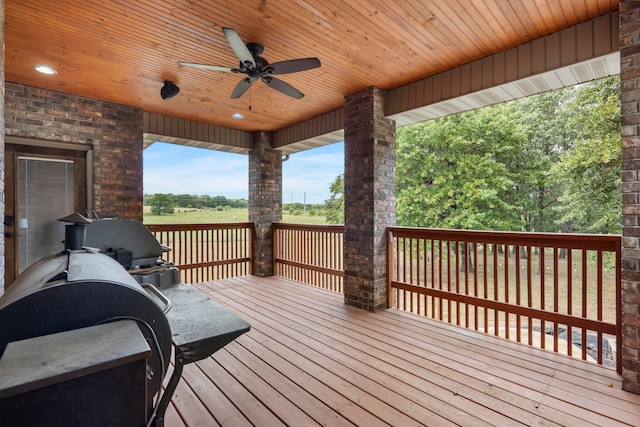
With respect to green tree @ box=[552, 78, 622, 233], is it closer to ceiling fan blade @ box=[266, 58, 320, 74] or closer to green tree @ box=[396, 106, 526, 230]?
green tree @ box=[396, 106, 526, 230]

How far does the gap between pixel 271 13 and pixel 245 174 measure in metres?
4.41

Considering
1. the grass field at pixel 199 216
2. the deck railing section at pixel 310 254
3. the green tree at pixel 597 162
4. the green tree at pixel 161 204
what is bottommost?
the deck railing section at pixel 310 254

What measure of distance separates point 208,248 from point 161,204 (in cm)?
295

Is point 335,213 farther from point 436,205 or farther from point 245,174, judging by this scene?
point 245,174

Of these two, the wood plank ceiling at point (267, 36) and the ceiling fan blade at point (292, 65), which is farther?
the ceiling fan blade at point (292, 65)

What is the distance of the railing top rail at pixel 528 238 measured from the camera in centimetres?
252

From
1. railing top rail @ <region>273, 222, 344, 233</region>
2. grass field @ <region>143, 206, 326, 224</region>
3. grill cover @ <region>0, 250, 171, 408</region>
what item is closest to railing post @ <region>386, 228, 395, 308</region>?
railing top rail @ <region>273, 222, 344, 233</region>

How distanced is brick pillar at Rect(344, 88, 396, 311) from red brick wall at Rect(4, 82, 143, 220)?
10.9ft

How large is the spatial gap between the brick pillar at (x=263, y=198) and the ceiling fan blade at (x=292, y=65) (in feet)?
11.3

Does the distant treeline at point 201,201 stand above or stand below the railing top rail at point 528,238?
above

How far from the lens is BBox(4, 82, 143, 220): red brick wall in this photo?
3877 mm

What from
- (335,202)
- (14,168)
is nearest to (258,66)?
(14,168)

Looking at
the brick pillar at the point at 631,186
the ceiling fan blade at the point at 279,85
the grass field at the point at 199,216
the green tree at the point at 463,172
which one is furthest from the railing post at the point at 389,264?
the green tree at the point at 463,172

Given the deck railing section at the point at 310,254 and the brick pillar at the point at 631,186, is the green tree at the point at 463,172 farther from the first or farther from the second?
the brick pillar at the point at 631,186
